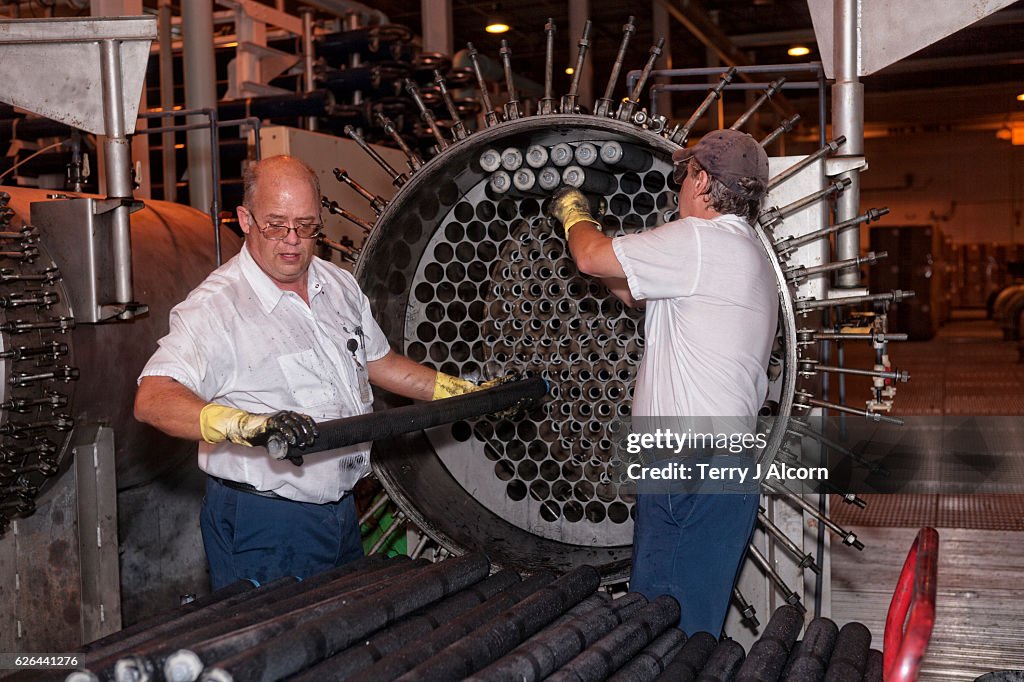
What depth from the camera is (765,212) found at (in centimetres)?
216

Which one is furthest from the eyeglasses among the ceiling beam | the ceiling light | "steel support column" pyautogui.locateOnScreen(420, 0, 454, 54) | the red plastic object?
the ceiling light

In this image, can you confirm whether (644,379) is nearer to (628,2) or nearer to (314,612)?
(314,612)

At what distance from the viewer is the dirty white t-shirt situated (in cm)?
192

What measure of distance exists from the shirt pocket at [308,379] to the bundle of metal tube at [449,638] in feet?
1.20

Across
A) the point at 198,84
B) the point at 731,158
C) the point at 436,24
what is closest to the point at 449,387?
the point at 731,158

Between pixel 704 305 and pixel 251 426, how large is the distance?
888mm

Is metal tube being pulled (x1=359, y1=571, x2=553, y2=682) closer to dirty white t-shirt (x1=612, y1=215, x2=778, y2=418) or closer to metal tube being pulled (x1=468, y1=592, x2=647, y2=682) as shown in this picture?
metal tube being pulled (x1=468, y1=592, x2=647, y2=682)

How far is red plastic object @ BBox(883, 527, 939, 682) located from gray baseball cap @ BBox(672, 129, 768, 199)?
0.85 meters

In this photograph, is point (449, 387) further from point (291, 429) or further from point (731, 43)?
point (731, 43)

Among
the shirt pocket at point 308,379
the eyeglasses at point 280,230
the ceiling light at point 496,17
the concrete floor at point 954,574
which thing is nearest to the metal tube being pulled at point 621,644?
the shirt pocket at point 308,379

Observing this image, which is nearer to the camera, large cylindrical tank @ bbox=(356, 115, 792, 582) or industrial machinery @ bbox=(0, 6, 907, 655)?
industrial machinery @ bbox=(0, 6, 907, 655)

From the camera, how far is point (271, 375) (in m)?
1.94

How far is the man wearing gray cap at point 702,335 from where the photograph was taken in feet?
6.34

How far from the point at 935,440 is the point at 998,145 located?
941 cm
